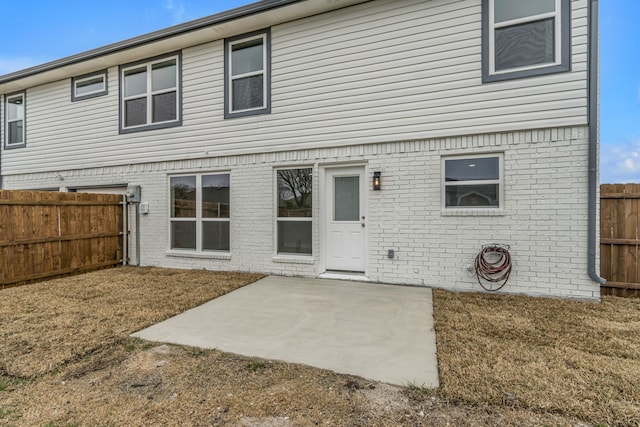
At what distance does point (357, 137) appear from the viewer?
5.94 m

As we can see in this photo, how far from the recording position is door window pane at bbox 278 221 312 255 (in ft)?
21.1

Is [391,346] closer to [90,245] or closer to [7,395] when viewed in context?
[7,395]

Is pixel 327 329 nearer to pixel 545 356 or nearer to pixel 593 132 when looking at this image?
pixel 545 356

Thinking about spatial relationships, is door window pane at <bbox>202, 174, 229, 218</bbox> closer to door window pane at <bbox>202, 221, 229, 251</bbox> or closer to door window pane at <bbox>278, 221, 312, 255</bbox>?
door window pane at <bbox>202, 221, 229, 251</bbox>

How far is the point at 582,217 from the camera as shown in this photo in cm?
471

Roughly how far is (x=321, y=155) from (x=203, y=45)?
3788mm

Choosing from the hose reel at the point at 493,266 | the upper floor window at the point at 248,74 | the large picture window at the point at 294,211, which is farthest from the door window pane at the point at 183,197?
the hose reel at the point at 493,266

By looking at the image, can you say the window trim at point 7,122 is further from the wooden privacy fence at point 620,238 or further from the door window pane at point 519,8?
the wooden privacy fence at point 620,238

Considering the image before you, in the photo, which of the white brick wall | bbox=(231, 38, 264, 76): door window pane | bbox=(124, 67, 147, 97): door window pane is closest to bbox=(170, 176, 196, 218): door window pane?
the white brick wall

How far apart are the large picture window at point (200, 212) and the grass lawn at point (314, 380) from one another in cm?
319

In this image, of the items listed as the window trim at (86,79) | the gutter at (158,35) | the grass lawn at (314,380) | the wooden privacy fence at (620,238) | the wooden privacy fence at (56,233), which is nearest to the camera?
the grass lawn at (314,380)

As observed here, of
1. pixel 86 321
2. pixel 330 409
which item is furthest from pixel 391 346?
pixel 86 321

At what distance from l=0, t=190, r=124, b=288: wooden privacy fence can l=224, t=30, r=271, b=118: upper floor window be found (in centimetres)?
379

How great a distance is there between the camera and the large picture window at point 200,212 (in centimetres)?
712
